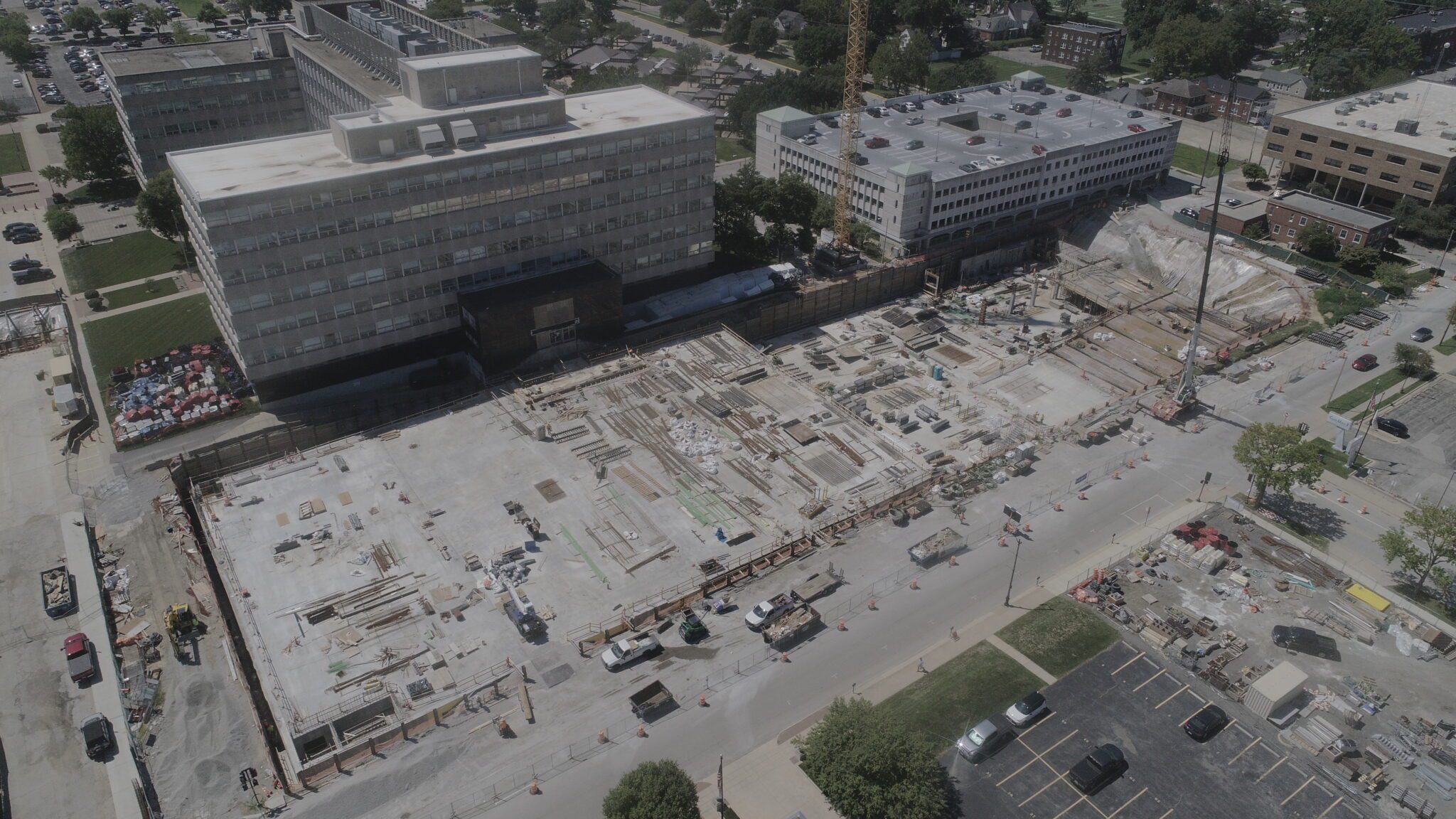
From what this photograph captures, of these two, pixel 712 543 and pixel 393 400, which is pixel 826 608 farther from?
pixel 393 400

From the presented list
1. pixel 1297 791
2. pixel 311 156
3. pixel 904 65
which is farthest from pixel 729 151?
pixel 1297 791

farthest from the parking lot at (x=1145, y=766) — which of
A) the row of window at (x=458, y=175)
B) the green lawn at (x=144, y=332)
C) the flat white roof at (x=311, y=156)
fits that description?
the green lawn at (x=144, y=332)

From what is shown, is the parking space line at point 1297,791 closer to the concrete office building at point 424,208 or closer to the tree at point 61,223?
the concrete office building at point 424,208

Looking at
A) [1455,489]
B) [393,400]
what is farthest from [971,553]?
[393,400]

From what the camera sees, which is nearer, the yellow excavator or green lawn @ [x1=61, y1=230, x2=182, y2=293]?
the yellow excavator

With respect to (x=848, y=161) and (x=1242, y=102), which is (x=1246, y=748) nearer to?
(x=848, y=161)

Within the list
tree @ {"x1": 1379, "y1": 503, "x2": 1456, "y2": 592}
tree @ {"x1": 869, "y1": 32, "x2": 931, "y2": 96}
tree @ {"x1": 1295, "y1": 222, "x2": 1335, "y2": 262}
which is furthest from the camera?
tree @ {"x1": 869, "y1": 32, "x2": 931, "y2": 96}

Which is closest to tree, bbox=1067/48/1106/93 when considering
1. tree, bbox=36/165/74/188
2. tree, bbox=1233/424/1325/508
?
tree, bbox=1233/424/1325/508

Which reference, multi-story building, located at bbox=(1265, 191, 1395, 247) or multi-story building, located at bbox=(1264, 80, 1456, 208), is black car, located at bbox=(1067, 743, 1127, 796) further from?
multi-story building, located at bbox=(1264, 80, 1456, 208)
